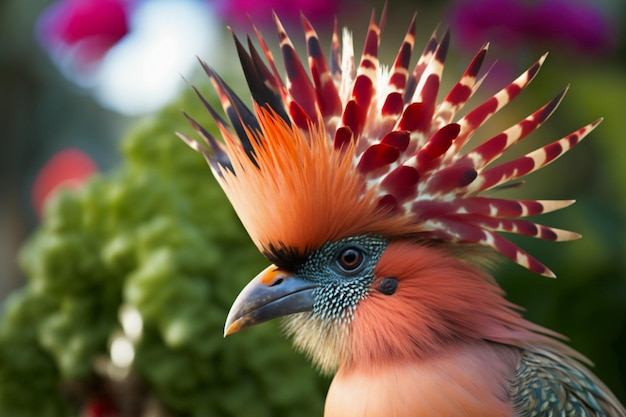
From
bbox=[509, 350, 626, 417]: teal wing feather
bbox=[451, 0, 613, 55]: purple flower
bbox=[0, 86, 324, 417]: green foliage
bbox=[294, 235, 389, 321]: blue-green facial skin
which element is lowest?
bbox=[509, 350, 626, 417]: teal wing feather

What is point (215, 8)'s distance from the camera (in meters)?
1.92

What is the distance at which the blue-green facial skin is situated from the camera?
2.99 ft

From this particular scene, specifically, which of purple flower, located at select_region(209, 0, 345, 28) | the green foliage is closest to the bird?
the green foliage

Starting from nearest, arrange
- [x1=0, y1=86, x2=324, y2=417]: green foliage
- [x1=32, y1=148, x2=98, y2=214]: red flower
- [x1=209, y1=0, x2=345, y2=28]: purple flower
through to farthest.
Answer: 1. [x1=0, y1=86, x2=324, y2=417]: green foliage
2. [x1=209, y1=0, x2=345, y2=28]: purple flower
3. [x1=32, y1=148, x2=98, y2=214]: red flower

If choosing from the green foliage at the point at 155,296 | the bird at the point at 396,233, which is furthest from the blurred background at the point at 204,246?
the bird at the point at 396,233

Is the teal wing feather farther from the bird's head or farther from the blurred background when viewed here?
Answer: the blurred background

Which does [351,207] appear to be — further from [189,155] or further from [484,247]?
[189,155]

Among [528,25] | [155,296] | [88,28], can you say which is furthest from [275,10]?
[155,296]

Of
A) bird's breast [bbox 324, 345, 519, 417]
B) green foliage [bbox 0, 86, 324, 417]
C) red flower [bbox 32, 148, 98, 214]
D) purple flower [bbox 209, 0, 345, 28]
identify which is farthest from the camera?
red flower [bbox 32, 148, 98, 214]

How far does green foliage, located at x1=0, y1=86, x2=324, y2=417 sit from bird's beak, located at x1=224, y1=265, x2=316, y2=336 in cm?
24

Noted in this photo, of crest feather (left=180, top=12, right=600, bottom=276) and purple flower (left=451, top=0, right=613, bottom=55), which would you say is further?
purple flower (left=451, top=0, right=613, bottom=55)

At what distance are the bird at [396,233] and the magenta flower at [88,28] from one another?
1107 mm

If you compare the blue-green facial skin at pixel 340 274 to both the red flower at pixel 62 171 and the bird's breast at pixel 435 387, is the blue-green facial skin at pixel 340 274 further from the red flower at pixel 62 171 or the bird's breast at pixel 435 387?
the red flower at pixel 62 171

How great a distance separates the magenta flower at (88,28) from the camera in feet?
6.20
